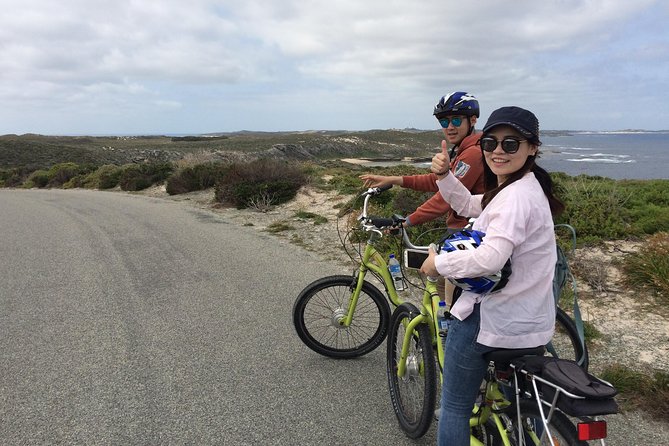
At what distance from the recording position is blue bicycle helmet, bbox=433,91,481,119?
3.37 meters

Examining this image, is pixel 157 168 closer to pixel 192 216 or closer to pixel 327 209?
pixel 192 216

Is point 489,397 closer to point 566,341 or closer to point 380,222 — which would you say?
point 380,222

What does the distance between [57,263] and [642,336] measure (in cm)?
836

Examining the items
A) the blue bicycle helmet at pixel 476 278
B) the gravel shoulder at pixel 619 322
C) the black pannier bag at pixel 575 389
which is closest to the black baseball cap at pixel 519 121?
the blue bicycle helmet at pixel 476 278

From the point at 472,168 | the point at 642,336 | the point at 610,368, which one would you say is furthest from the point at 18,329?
the point at 642,336

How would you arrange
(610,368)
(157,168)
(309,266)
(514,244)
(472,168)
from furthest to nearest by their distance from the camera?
1. (157,168)
2. (309,266)
3. (610,368)
4. (472,168)
5. (514,244)

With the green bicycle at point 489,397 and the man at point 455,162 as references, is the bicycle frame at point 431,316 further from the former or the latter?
the man at point 455,162

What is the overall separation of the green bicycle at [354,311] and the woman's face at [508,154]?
148cm

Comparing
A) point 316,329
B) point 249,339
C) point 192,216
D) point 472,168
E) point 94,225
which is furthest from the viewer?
point 192,216

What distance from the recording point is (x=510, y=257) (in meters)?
1.89

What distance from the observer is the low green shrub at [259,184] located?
→ 13.6m

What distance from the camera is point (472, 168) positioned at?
3107 millimetres

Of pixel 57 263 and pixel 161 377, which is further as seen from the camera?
pixel 57 263

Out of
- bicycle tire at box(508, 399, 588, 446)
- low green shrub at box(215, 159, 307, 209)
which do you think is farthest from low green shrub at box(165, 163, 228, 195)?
bicycle tire at box(508, 399, 588, 446)
